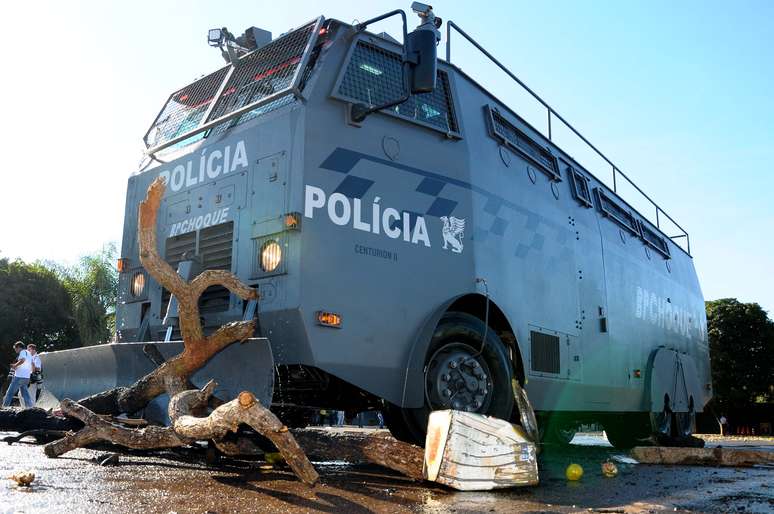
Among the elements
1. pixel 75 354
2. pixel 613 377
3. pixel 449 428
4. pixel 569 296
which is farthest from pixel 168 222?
pixel 613 377

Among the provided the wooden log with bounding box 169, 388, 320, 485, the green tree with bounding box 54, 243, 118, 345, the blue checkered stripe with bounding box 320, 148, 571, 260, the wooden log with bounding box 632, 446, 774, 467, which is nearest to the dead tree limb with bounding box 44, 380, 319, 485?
the wooden log with bounding box 169, 388, 320, 485

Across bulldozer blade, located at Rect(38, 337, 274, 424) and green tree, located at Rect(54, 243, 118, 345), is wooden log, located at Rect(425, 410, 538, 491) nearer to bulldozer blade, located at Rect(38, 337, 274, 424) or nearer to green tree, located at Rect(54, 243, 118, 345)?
bulldozer blade, located at Rect(38, 337, 274, 424)

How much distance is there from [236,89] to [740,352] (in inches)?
1426

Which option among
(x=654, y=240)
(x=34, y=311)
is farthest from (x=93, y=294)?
(x=654, y=240)

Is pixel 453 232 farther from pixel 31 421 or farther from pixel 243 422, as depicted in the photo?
pixel 31 421

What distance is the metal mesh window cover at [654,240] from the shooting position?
33.3ft

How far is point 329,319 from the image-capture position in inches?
176

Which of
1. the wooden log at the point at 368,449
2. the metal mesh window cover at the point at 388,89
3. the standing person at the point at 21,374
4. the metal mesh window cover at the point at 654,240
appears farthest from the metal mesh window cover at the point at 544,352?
the standing person at the point at 21,374

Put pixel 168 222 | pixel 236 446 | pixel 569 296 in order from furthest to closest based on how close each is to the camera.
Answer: pixel 569 296 → pixel 168 222 → pixel 236 446

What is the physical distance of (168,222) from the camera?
568 centimetres

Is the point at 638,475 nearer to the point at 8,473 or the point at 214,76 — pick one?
the point at 8,473

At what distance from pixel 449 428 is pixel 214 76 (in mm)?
4100

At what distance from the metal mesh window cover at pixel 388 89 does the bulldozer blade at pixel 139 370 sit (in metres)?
2.06

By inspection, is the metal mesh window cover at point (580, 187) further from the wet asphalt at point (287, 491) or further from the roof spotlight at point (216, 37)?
the roof spotlight at point (216, 37)
